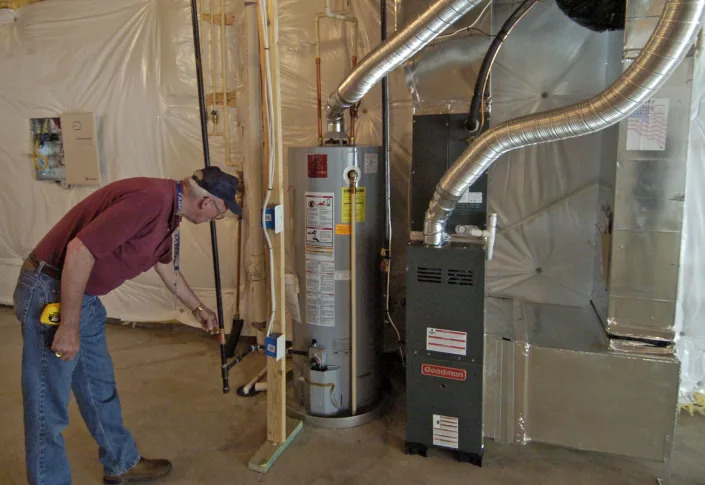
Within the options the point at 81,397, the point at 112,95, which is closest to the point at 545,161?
the point at 81,397

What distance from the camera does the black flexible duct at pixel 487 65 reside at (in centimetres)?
228

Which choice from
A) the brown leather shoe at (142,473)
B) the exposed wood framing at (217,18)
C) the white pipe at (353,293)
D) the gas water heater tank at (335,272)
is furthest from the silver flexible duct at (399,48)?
the brown leather shoe at (142,473)

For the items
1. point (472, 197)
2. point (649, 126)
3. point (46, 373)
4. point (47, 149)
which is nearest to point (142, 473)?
point (46, 373)

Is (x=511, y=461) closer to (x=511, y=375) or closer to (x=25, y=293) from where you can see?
(x=511, y=375)

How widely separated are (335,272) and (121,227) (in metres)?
1.09

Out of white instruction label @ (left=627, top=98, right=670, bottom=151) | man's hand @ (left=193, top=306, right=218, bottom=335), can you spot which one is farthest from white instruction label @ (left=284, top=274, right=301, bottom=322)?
white instruction label @ (left=627, top=98, right=670, bottom=151)

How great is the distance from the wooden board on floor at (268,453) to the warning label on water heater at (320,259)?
1.72ft

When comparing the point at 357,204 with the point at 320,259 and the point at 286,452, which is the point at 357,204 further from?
the point at 286,452

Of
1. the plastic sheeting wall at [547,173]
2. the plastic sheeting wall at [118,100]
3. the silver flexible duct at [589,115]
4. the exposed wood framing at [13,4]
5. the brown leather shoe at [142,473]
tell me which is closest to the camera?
the silver flexible duct at [589,115]

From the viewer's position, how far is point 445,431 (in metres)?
2.42

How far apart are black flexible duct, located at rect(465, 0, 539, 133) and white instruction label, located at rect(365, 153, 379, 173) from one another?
469 millimetres

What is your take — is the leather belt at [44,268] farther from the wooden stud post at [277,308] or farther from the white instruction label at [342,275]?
the white instruction label at [342,275]

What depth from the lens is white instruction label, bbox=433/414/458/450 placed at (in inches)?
94.6

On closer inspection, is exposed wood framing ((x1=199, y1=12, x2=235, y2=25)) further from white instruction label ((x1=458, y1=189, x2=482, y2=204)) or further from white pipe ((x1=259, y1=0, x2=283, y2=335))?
white instruction label ((x1=458, y1=189, x2=482, y2=204))
